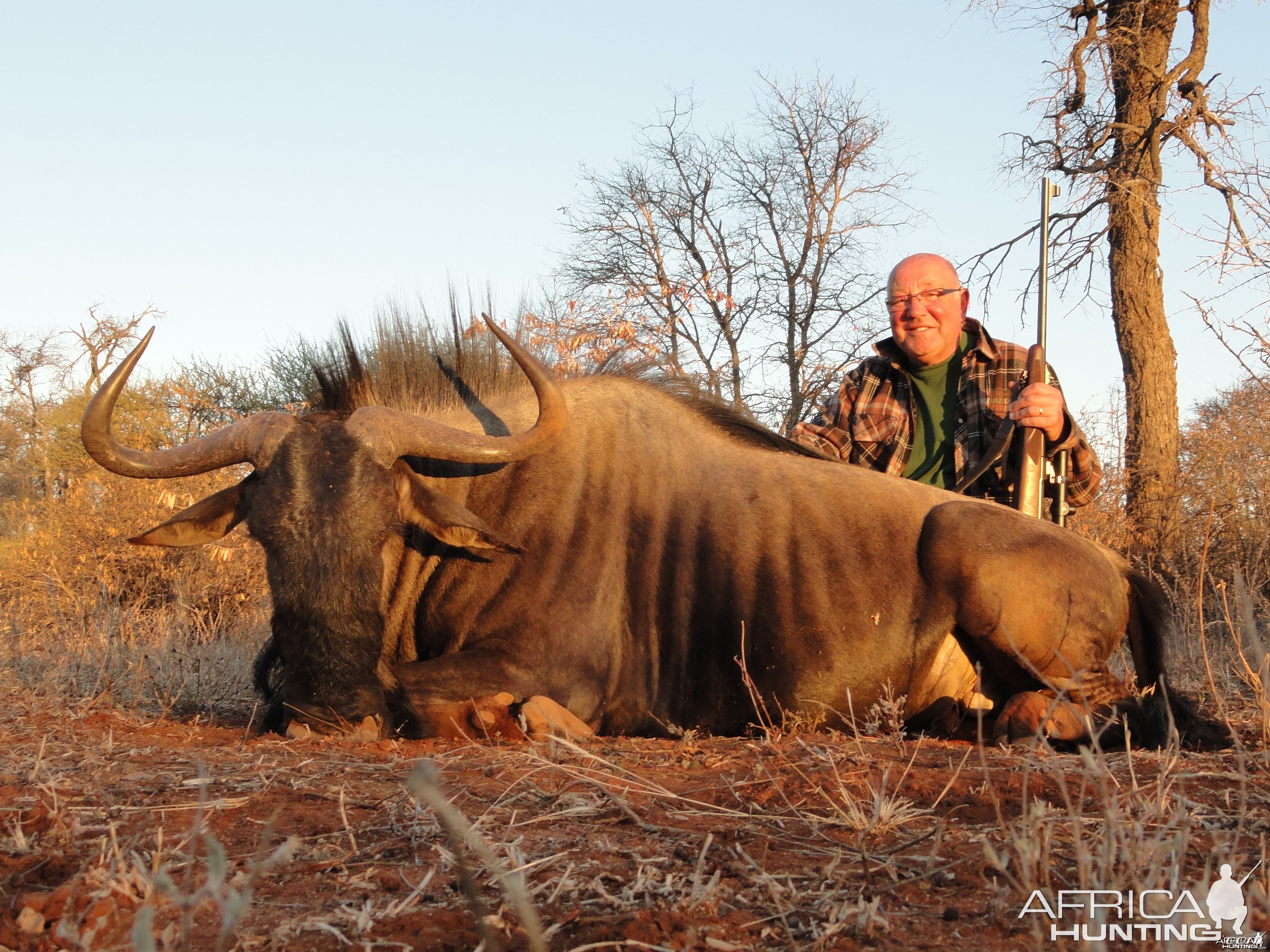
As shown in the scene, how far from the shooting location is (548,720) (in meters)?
3.90

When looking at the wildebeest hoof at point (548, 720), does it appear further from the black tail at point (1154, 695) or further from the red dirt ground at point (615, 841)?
the black tail at point (1154, 695)

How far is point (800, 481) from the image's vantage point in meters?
4.84

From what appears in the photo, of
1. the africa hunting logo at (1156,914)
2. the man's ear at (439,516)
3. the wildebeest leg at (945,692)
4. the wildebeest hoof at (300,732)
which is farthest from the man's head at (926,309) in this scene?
the africa hunting logo at (1156,914)

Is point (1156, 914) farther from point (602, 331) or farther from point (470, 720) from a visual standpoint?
point (602, 331)

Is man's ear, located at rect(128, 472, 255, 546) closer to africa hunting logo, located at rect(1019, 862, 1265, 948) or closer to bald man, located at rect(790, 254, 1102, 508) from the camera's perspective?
bald man, located at rect(790, 254, 1102, 508)

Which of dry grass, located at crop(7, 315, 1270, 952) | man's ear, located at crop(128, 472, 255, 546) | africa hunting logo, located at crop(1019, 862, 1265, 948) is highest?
man's ear, located at crop(128, 472, 255, 546)

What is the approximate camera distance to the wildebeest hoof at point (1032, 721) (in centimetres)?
385

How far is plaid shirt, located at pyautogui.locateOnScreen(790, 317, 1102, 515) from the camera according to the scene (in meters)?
5.63

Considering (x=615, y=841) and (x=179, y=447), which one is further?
(x=179, y=447)

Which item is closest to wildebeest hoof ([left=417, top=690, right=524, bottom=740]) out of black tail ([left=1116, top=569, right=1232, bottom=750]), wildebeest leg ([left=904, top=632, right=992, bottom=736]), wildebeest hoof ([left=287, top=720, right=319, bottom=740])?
wildebeest hoof ([left=287, top=720, right=319, bottom=740])

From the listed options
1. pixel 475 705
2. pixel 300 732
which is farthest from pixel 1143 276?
pixel 300 732

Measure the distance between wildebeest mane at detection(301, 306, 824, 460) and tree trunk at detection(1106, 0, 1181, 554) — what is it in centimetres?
574

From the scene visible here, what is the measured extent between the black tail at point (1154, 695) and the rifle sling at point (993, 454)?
0.82m

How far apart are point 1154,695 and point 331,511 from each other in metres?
3.48
